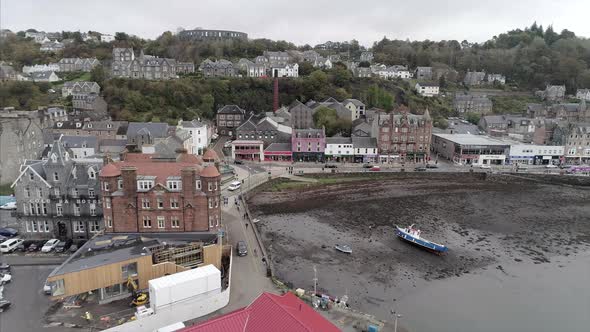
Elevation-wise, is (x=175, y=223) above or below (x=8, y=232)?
above

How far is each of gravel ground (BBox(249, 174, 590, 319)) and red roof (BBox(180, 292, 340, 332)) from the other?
820 centimetres

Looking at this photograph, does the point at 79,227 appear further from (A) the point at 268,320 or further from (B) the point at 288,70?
(B) the point at 288,70

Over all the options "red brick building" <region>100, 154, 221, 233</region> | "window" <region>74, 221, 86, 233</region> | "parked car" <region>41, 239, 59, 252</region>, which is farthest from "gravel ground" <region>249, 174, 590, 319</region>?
"parked car" <region>41, 239, 59, 252</region>

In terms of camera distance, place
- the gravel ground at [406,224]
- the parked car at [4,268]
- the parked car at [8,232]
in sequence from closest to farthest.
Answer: the parked car at [4,268] → the gravel ground at [406,224] → the parked car at [8,232]

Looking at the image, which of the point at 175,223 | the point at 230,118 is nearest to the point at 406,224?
the point at 175,223

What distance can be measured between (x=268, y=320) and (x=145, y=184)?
14781mm

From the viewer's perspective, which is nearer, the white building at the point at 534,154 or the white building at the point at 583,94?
the white building at the point at 534,154

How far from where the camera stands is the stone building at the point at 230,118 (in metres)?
69.9

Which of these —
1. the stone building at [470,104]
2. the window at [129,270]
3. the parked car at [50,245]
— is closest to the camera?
the window at [129,270]

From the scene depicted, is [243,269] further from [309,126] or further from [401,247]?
[309,126]

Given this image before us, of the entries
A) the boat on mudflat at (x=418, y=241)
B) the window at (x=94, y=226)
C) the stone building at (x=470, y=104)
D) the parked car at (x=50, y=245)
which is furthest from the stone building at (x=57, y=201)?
the stone building at (x=470, y=104)

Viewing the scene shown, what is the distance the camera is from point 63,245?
26922 millimetres

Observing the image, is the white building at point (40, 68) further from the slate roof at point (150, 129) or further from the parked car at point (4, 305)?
the parked car at point (4, 305)

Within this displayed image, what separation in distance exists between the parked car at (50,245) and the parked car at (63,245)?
263 millimetres
